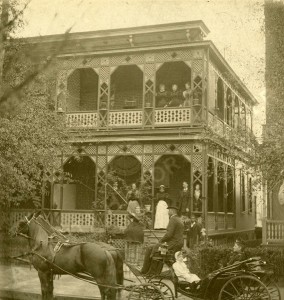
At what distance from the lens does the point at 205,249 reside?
14.0 meters

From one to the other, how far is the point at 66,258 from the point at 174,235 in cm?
244

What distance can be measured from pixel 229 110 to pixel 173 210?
19.3 metres

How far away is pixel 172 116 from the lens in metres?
22.4

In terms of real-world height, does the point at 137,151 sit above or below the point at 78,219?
above

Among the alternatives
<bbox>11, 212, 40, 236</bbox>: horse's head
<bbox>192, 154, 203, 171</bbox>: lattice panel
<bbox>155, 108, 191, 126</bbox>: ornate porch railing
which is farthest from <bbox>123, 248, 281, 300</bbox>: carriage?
<bbox>155, 108, 191, 126</bbox>: ornate porch railing

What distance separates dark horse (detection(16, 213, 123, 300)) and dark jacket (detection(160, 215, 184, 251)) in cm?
145

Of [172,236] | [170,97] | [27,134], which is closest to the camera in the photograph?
[172,236]

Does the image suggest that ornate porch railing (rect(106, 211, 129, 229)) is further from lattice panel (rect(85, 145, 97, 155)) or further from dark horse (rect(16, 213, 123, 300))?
dark horse (rect(16, 213, 123, 300))

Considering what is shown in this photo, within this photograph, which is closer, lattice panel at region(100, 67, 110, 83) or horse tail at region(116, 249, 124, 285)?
horse tail at region(116, 249, 124, 285)

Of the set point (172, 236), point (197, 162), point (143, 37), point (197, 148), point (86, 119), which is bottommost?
point (172, 236)

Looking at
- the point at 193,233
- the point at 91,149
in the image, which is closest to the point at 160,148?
the point at 91,149

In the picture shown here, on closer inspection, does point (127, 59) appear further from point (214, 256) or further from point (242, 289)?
point (242, 289)

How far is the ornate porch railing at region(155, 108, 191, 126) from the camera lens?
22122mm

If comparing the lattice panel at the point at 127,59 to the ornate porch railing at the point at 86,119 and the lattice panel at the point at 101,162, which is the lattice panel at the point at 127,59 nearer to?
the ornate porch railing at the point at 86,119
